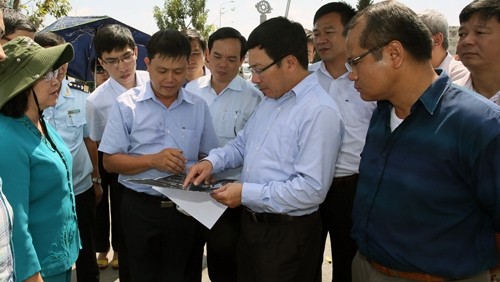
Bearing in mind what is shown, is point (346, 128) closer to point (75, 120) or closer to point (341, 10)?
point (341, 10)

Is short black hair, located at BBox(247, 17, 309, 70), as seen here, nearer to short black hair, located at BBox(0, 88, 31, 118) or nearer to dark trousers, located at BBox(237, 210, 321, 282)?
dark trousers, located at BBox(237, 210, 321, 282)

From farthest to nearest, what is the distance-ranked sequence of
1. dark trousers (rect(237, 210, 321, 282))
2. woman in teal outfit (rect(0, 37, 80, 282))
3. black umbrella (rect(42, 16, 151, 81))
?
1. black umbrella (rect(42, 16, 151, 81))
2. dark trousers (rect(237, 210, 321, 282))
3. woman in teal outfit (rect(0, 37, 80, 282))

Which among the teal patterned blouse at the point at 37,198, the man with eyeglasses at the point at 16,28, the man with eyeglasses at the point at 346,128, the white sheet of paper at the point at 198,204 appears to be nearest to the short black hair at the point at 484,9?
the man with eyeglasses at the point at 346,128

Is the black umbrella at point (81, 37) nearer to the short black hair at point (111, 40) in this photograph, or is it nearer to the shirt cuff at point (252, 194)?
the short black hair at point (111, 40)

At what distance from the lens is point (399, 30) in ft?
4.88

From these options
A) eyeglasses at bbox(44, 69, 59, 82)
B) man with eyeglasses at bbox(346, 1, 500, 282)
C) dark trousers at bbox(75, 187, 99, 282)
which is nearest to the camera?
man with eyeglasses at bbox(346, 1, 500, 282)

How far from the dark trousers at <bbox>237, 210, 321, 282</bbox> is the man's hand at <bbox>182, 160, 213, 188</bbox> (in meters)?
0.31

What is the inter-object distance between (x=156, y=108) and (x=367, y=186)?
1436 millimetres

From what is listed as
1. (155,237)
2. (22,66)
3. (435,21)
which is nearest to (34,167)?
(22,66)

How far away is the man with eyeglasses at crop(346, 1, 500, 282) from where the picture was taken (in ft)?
4.44

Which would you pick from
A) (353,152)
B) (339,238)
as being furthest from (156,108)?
(339,238)

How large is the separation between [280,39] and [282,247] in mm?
1057

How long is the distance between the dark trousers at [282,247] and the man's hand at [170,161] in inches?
19.4

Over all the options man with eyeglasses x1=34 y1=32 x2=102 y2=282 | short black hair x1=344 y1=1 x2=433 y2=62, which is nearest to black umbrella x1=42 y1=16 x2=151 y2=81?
man with eyeglasses x1=34 y1=32 x2=102 y2=282
